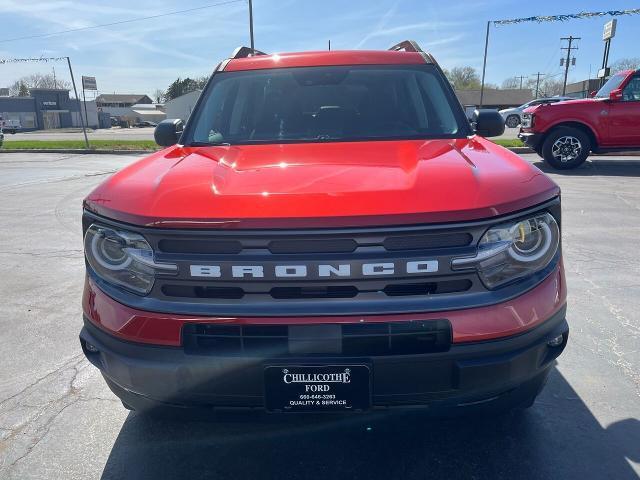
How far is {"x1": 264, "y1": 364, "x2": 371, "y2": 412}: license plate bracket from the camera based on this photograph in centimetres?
181

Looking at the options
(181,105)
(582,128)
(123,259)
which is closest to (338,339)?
(123,259)

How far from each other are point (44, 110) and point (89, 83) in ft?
183

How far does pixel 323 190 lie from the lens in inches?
75.9

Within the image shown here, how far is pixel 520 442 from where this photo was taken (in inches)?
96.3

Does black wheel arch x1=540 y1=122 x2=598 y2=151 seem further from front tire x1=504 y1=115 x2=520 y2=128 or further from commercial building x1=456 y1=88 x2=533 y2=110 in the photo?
commercial building x1=456 y1=88 x2=533 y2=110

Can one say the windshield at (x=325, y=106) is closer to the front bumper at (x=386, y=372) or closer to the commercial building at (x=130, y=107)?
the front bumper at (x=386, y=372)

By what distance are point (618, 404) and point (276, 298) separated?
6.65 feet

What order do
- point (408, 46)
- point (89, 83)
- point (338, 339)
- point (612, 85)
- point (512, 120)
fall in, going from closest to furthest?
point (338, 339), point (408, 46), point (612, 85), point (89, 83), point (512, 120)

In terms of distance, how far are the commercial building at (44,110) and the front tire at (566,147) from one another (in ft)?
207

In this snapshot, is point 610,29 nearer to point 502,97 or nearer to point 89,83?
point 89,83

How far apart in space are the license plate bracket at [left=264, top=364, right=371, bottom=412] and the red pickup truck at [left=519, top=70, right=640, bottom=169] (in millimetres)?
10821

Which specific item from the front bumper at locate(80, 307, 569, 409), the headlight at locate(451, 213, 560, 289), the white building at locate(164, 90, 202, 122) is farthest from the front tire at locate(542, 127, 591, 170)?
the white building at locate(164, 90, 202, 122)

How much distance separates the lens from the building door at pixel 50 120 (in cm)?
6931

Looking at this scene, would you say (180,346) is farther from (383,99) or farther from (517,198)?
(383,99)
